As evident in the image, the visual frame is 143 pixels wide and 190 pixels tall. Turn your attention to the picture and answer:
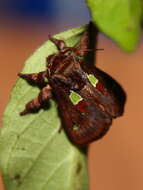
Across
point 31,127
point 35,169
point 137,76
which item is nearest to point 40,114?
point 31,127

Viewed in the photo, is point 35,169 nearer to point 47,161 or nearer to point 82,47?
point 47,161

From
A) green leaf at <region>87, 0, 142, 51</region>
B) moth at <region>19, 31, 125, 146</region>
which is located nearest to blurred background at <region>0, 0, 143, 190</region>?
moth at <region>19, 31, 125, 146</region>

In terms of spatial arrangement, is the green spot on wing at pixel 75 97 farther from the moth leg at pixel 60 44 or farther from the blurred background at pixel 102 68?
the blurred background at pixel 102 68

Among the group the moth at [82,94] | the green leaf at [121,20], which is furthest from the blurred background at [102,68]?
the green leaf at [121,20]

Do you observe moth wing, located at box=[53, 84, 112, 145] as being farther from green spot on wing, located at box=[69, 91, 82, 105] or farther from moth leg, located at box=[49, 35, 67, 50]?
moth leg, located at box=[49, 35, 67, 50]

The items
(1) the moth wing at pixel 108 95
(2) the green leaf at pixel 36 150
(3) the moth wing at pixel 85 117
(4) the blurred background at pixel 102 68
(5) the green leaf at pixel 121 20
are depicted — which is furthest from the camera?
(4) the blurred background at pixel 102 68

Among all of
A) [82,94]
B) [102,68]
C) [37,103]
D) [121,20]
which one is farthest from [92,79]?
[102,68]
